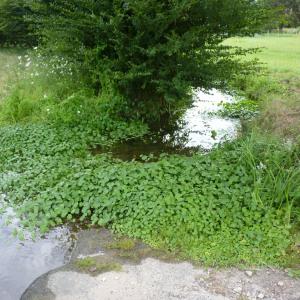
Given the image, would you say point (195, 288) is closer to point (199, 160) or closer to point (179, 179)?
point (179, 179)

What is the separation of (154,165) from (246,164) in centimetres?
131

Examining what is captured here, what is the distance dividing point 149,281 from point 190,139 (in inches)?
177

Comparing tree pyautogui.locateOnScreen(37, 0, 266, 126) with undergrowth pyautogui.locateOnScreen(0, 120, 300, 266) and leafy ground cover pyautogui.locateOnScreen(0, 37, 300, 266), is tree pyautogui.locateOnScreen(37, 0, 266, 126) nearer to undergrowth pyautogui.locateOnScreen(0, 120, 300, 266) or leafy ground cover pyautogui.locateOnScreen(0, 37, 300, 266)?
leafy ground cover pyautogui.locateOnScreen(0, 37, 300, 266)

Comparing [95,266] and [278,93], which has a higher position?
[278,93]

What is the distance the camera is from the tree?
23.7ft

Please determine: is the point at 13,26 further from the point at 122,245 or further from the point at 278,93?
the point at 122,245

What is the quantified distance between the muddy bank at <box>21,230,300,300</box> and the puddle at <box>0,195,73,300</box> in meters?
0.16

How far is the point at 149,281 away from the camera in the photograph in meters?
3.95

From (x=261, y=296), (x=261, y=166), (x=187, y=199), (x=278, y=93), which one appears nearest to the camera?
(x=261, y=296)

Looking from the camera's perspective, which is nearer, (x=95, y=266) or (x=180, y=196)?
(x=95, y=266)

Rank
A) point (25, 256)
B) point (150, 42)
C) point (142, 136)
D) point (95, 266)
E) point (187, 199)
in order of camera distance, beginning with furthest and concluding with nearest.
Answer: point (142, 136)
point (150, 42)
point (187, 199)
point (25, 256)
point (95, 266)

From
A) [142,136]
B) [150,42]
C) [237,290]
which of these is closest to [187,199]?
[237,290]

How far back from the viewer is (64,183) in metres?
5.34

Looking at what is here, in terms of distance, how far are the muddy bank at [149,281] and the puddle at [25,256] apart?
0.53 ft
